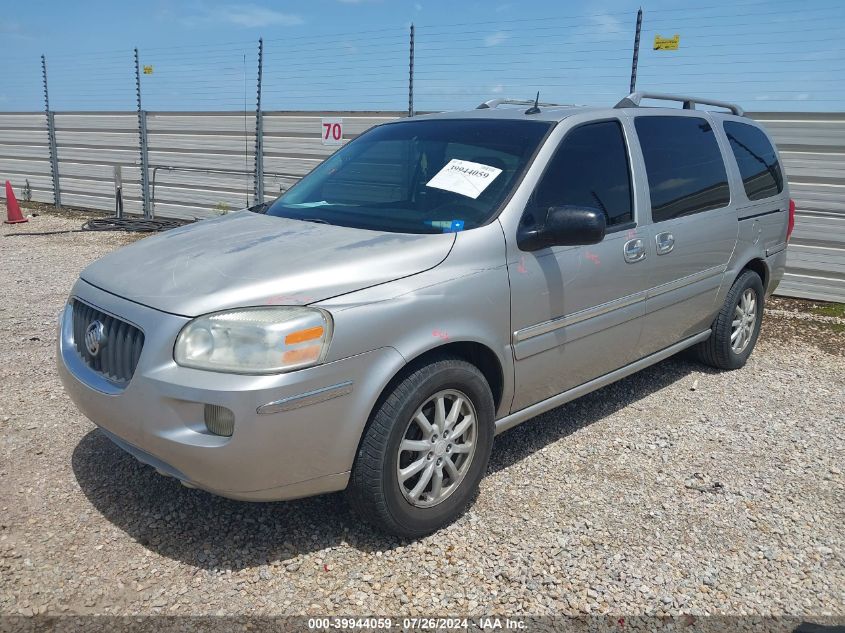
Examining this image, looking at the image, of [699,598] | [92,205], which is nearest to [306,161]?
[92,205]

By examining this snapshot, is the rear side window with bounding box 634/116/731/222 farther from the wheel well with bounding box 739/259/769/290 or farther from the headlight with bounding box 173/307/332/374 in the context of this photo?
the headlight with bounding box 173/307/332/374

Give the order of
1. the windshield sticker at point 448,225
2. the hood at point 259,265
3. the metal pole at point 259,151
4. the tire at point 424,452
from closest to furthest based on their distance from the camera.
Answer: the hood at point 259,265, the tire at point 424,452, the windshield sticker at point 448,225, the metal pole at point 259,151

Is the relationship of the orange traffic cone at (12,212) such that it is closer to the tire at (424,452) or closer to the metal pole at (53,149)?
the metal pole at (53,149)

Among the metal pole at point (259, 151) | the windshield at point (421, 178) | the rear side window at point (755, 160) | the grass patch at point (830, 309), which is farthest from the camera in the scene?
the metal pole at point (259, 151)

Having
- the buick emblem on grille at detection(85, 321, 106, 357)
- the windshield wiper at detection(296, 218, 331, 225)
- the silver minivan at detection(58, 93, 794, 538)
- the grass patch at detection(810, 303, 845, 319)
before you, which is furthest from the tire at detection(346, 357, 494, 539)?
the grass patch at detection(810, 303, 845, 319)

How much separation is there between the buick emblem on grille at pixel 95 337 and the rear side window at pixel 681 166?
2943 mm

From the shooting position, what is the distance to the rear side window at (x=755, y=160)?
502cm

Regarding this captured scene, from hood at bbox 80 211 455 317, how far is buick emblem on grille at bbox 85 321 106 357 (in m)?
0.16

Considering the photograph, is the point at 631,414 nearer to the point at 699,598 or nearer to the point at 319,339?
the point at 699,598

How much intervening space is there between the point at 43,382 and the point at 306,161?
7635 millimetres

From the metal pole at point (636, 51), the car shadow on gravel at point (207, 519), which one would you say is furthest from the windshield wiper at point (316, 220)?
the metal pole at point (636, 51)

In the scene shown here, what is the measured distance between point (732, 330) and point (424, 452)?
3.28 metres

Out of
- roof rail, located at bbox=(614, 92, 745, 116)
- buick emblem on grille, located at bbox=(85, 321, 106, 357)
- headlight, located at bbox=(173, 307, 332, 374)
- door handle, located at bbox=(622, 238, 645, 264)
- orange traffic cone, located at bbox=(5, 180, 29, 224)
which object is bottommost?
orange traffic cone, located at bbox=(5, 180, 29, 224)

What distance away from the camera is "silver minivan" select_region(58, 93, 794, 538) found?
2.53m
